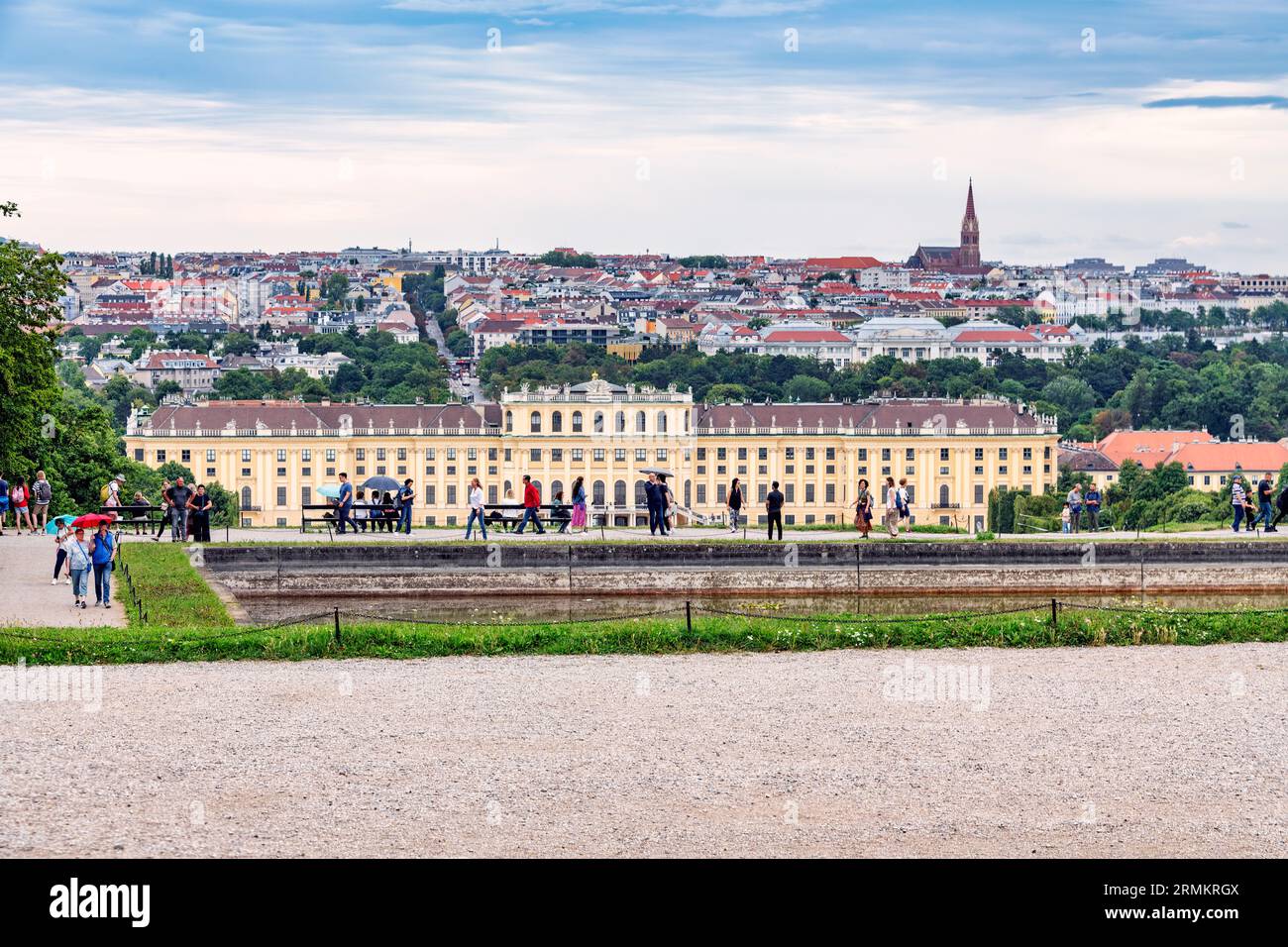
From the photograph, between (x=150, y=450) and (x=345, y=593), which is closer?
(x=345, y=593)

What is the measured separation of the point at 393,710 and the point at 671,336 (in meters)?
163

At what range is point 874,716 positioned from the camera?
13914mm

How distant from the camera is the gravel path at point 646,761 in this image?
35.0 ft

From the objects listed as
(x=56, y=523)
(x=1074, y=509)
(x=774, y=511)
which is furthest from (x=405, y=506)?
(x=1074, y=509)

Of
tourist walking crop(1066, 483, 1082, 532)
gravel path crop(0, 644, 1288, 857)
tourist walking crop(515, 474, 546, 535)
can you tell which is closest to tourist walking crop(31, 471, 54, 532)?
tourist walking crop(515, 474, 546, 535)

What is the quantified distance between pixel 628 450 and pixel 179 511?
5388 centimetres

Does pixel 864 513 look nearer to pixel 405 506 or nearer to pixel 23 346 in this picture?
pixel 405 506

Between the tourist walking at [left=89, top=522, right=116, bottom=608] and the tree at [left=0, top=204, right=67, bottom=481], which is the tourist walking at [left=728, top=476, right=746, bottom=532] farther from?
the tourist walking at [left=89, top=522, right=116, bottom=608]

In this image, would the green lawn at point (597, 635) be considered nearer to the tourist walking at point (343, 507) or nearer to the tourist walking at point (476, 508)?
the tourist walking at point (476, 508)

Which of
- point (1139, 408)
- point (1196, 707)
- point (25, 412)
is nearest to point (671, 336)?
point (1139, 408)

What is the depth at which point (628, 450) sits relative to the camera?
78.2 metres

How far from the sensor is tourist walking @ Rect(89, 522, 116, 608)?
18.2 metres

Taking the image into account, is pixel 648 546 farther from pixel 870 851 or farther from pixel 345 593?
pixel 870 851
